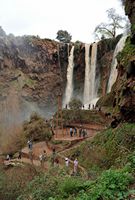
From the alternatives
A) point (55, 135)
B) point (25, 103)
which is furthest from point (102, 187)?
point (25, 103)

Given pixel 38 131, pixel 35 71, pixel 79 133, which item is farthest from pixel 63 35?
pixel 38 131

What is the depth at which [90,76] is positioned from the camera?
154ft

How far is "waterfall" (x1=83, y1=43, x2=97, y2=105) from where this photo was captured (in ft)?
152

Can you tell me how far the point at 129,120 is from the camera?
20453 millimetres

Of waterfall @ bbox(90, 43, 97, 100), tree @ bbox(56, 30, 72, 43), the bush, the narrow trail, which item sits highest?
tree @ bbox(56, 30, 72, 43)

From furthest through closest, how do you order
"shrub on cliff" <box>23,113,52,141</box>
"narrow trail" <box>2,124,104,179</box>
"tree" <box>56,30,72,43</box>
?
"tree" <box>56,30,72,43</box>, "shrub on cliff" <box>23,113,52,141</box>, "narrow trail" <box>2,124,104,179</box>

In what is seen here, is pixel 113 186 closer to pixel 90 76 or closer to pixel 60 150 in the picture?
pixel 60 150

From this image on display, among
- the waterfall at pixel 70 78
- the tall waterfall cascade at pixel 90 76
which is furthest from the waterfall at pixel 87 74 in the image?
the waterfall at pixel 70 78

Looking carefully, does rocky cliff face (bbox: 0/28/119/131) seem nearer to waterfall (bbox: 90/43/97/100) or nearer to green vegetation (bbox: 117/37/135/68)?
waterfall (bbox: 90/43/97/100)

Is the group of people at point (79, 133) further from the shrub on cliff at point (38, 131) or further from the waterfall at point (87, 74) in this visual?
the waterfall at point (87, 74)

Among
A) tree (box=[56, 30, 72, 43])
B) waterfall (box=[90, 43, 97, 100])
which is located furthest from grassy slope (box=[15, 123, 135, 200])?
tree (box=[56, 30, 72, 43])

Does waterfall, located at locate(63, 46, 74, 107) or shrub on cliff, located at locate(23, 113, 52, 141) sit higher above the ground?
waterfall, located at locate(63, 46, 74, 107)

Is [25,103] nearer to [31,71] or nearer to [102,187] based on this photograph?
[31,71]

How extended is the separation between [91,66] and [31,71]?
30.0 ft
